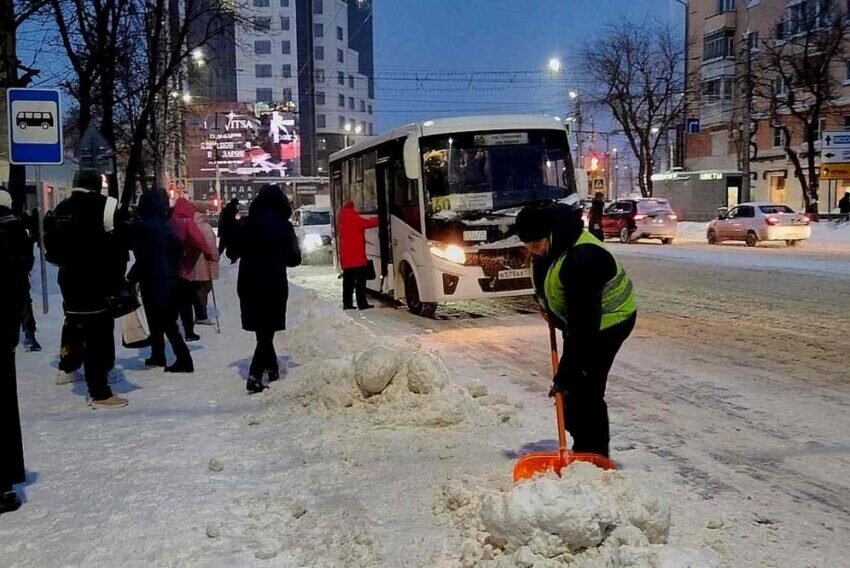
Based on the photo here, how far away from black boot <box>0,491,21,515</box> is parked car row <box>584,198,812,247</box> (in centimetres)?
2470

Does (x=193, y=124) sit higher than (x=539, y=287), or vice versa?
(x=193, y=124)

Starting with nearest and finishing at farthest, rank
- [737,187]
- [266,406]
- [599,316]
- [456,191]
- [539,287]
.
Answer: [599,316] < [539,287] < [266,406] < [456,191] < [737,187]

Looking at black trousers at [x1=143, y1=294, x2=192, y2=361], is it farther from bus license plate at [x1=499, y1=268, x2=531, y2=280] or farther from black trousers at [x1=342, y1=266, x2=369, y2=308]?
black trousers at [x1=342, y1=266, x2=369, y2=308]

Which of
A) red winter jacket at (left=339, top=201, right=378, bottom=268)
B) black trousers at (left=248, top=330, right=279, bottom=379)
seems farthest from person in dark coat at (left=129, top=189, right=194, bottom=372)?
red winter jacket at (left=339, top=201, right=378, bottom=268)

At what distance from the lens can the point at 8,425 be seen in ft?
15.2

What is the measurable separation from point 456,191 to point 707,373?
17.1ft

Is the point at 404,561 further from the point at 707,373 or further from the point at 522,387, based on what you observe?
the point at 707,373

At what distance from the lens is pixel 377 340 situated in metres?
9.16

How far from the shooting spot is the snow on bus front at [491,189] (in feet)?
39.7

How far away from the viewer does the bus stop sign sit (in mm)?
11125

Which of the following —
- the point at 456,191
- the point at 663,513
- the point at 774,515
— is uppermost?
the point at 456,191

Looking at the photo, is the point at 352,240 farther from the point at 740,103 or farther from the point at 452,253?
the point at 740,103

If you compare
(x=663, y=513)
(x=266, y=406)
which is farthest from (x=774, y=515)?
(x=266, y=406)

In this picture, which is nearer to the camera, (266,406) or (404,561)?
(404,561)
